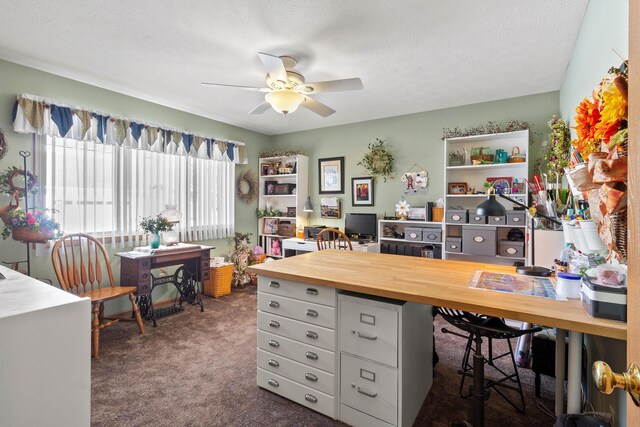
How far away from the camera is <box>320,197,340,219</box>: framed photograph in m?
4.93

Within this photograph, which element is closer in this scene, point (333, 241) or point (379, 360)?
point (379, 360)

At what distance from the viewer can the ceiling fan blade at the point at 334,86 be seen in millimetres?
2376

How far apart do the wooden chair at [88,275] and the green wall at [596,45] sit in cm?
361

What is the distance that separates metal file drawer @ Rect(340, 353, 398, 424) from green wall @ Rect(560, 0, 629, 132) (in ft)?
5.44

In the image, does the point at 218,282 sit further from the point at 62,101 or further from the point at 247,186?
the point at 62,101

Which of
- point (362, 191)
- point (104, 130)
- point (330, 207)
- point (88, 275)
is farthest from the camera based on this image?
point (330, 207)

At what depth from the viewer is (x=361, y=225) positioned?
4578 millimetres

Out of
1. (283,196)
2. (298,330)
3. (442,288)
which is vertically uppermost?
(283,196)

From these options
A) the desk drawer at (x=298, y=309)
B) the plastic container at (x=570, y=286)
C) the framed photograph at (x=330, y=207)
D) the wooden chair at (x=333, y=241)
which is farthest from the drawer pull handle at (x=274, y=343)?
the framed photograph at (x=330, y=207)

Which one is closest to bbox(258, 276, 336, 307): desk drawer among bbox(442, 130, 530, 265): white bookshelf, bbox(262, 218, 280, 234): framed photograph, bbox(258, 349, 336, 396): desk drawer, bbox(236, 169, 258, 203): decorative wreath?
bbox(258, 349, 336, 396): desk drawer

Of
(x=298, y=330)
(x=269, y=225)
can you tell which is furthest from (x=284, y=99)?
(x=269, y=225)

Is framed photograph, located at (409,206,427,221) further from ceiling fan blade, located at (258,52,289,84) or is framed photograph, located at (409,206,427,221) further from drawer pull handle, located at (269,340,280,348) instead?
drawer pull handle, located at (269,340,280,348)

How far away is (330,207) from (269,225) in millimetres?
1112

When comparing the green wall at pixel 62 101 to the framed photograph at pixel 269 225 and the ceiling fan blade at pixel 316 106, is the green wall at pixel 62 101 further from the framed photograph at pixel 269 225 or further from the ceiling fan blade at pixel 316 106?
the ceiling fan blade at pixel 316 106
